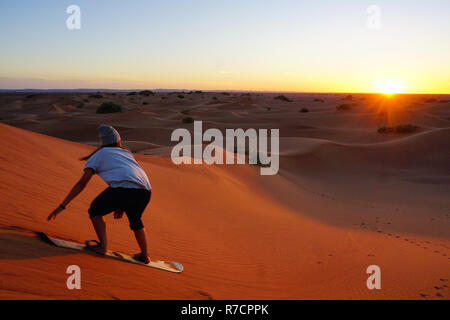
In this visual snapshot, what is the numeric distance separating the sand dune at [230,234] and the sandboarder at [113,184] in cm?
54

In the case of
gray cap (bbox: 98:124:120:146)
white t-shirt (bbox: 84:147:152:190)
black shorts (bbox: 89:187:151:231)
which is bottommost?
black shorts (bbox: 89:187:151:231)

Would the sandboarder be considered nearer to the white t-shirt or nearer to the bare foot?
the white t-shirt

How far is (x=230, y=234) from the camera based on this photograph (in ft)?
22.2

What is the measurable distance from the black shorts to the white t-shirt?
61mm

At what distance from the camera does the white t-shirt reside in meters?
3.71

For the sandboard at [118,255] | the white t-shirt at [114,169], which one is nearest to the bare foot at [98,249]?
the sandboard at [118,255]

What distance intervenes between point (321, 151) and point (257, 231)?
37.6 feet

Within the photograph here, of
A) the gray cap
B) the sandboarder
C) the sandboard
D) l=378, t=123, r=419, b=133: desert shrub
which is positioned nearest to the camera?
the sandboarder

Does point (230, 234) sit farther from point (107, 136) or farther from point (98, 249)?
point (107, 136)

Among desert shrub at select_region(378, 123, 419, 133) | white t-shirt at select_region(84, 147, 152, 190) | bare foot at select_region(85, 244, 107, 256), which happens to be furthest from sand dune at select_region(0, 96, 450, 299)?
desert shrub at select_region(378, 123, 419, 133)

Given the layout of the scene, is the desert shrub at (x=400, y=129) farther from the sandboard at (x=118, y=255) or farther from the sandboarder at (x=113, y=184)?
the sandboarder at (x=113, y=184)
